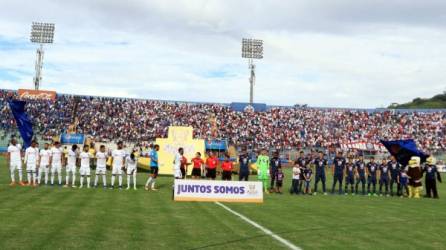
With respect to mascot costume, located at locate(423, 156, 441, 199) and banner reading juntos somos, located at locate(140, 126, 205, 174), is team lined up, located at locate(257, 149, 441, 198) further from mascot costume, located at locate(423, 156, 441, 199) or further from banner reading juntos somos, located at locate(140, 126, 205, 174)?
banner reading juntos somos, located at locate(140, 126, 205, 174)

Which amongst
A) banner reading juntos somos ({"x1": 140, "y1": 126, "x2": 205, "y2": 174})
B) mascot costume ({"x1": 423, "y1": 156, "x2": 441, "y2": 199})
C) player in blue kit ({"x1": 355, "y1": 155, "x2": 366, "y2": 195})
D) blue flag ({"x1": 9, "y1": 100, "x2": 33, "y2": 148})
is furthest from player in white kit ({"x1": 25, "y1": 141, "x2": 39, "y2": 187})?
mascot costume ({"x1": 423, "y1": 156, "x2": 441, "y2": 199})

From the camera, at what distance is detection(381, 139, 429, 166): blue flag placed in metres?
23.9

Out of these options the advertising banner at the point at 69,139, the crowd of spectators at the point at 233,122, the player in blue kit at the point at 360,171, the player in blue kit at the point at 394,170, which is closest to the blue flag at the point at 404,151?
the player in blue kit at the point at 394,170

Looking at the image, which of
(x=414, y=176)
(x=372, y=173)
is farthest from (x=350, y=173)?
(x=414, y=176)

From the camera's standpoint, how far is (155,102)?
6388cm

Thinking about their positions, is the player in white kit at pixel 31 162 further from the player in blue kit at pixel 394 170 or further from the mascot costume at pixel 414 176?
the mascot costume at pixel 414 176

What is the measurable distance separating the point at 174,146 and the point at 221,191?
15137 millimetres

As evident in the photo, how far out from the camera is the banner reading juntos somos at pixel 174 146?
106ft

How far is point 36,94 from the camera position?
194 ft

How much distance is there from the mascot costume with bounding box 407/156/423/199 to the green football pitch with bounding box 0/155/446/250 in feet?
14.8

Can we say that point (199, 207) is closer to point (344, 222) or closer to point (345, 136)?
point (344, 222)

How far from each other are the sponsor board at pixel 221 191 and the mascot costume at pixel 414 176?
8.98 m

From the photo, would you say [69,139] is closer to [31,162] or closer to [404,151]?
[31,162]

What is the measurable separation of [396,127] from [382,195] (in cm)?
4181
